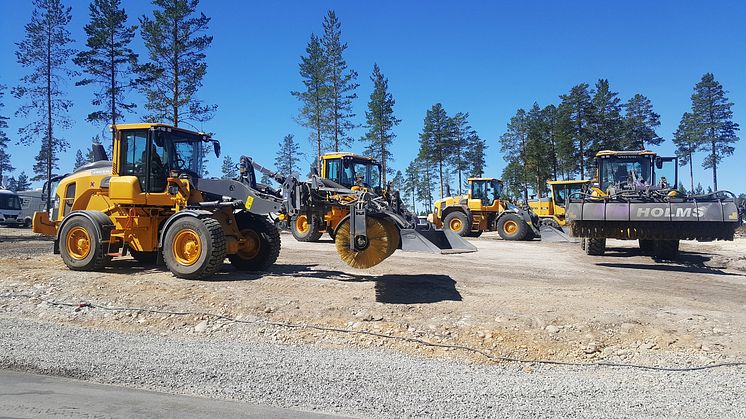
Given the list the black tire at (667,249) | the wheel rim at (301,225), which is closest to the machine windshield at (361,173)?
the wheel rim at (301,225)

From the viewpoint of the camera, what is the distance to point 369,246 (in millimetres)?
6949

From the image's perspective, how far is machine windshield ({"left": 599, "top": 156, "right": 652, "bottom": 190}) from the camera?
1442cm

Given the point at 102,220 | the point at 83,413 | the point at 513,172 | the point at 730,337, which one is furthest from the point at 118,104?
the point at 513,172

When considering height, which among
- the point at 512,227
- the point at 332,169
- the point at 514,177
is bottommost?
the point at 512,227

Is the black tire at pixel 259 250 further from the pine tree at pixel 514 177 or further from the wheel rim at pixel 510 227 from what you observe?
the pine tree at pixel 514 177

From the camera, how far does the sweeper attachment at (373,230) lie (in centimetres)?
694

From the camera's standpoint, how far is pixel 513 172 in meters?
55.0

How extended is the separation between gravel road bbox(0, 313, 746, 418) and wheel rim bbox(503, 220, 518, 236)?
16.5 m

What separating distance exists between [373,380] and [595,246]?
1090 centimetres

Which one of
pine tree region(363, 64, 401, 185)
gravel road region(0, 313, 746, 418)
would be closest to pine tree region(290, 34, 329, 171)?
pine tree region(363, 64, 401, 185)

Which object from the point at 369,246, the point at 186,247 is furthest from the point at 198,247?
the point at 369,246

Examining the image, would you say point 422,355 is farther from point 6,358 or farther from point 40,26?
point 40,26

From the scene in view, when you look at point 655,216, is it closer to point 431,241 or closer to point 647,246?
point 647,246

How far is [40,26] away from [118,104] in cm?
682
